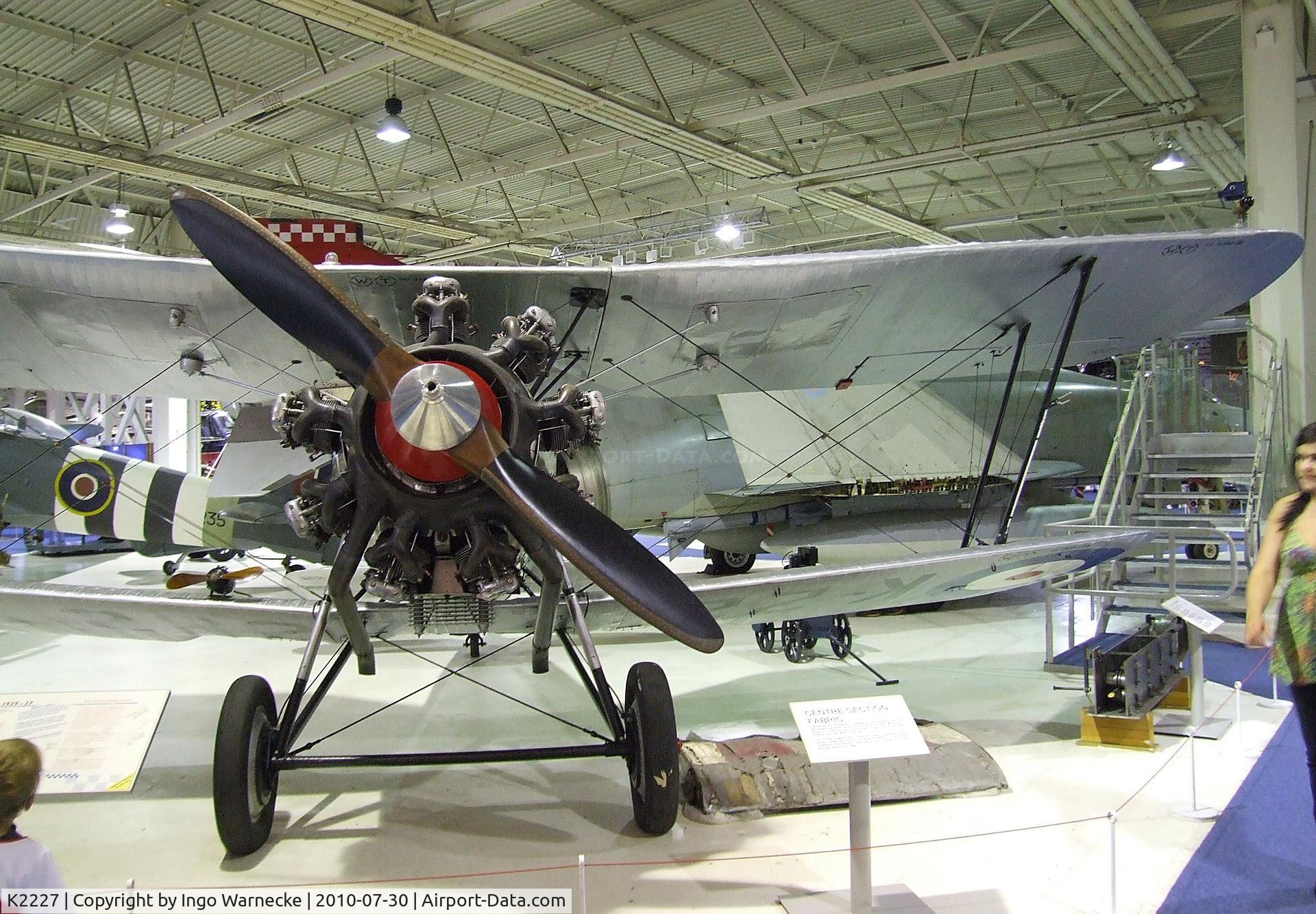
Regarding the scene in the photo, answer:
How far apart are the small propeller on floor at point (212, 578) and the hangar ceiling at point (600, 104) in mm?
4801

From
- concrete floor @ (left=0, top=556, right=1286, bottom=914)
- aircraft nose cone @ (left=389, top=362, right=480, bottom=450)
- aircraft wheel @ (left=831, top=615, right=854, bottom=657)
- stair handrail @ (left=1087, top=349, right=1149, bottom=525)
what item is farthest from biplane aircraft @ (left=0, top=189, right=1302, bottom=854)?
aircraft wheel @ (left=831, top=615, right=854, bottom=657)

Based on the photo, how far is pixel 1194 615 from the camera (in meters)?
3.85

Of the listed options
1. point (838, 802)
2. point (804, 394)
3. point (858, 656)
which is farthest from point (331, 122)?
point (838, 802)

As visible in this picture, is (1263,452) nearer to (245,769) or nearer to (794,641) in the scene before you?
(794,641)

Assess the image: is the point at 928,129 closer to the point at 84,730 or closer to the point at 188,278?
the point at 188,278

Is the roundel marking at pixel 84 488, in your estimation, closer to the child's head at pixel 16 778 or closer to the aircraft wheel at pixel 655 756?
the aircraft wheel at pixel 655 756

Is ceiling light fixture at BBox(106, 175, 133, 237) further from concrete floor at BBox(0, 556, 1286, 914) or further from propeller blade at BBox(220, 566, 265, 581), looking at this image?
concrete floor at BBox(0, 556, 1286, 914)

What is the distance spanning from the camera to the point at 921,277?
4129 mm

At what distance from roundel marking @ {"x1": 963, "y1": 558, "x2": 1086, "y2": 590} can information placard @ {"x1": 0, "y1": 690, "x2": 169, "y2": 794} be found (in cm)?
378

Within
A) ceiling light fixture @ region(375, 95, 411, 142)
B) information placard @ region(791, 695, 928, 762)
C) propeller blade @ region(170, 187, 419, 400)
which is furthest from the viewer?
ceiling light fixture @ region(375, 95, 411, 142)

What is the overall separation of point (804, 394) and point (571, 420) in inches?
222

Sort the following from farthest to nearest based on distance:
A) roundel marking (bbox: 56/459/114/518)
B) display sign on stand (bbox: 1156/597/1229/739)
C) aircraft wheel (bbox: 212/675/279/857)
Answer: roundel marking (bbox: 56/459/114/518)
display sign on stand (bbox: 1156/597/1229/739)
aircraft wheel (bbox: 212/675/279/857)

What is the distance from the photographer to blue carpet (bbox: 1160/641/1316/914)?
2623mm

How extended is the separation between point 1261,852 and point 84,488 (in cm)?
1033
